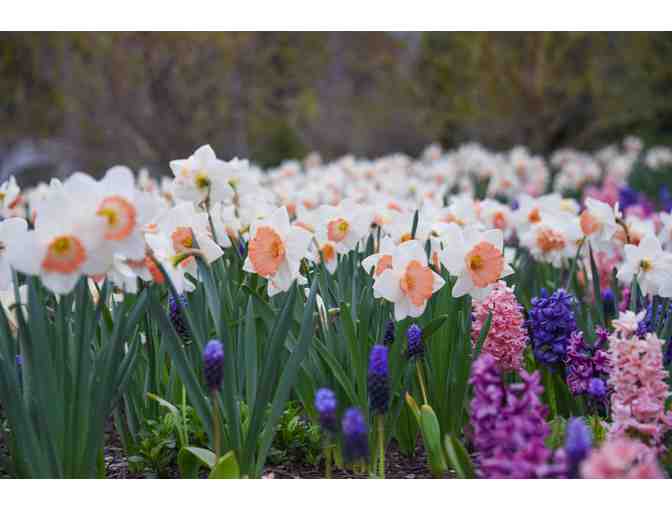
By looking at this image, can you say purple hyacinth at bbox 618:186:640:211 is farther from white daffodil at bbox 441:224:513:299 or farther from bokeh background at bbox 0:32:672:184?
bokeh background at bbox 0:32:672:184

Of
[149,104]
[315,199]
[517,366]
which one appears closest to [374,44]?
[149,104]

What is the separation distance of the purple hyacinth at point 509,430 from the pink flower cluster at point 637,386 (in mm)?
348

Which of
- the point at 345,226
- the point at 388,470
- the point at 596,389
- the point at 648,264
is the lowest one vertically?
the point at 388,470

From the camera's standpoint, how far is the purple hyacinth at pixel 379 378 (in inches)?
69.4

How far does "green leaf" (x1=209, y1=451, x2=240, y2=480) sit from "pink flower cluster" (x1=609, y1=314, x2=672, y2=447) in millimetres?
923

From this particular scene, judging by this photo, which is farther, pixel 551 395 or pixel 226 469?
pixel 551 395

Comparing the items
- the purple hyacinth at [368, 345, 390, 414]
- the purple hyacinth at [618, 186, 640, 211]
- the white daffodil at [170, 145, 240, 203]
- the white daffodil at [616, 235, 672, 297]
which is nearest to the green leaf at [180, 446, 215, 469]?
the purple hyacinth at [368, 345, 390, 414]

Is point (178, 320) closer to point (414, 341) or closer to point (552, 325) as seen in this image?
point (414, 341)

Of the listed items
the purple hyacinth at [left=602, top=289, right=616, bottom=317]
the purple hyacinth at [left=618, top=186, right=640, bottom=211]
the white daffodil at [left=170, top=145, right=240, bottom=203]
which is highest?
the purple hyacinth at [left=618, top=186, right=640, bottom=211]

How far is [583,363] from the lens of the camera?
2.29m

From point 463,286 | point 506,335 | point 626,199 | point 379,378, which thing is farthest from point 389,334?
point 626,199

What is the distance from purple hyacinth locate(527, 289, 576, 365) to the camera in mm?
2393

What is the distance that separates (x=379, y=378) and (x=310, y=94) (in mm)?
9641
